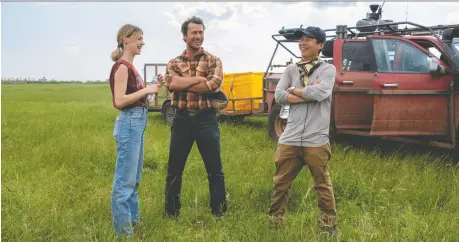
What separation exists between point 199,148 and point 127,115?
85 centimetres

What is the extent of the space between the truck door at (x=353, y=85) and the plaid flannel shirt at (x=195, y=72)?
10.7 ft

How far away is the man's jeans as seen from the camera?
4.12 metres

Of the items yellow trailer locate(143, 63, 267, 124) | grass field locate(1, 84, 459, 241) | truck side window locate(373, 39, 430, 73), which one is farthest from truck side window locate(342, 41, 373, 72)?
yellow trailer locate(143, 63, 267, 124)

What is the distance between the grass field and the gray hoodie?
0.71 metres

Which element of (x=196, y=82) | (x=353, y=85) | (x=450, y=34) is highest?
(x=450, y=34)

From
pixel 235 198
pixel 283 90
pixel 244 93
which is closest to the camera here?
pixel 283 90

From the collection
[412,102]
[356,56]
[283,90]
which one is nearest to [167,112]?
[356,56]

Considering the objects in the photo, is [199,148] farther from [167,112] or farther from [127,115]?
[167,112]

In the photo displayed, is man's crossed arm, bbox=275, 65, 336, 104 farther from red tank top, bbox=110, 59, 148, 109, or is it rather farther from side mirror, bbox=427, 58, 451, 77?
side mirror, bbox=427, 58, 451, 77

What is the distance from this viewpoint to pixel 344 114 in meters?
6.98

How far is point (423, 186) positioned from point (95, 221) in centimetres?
333

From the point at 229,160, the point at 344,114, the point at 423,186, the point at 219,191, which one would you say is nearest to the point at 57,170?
the point at 229,160

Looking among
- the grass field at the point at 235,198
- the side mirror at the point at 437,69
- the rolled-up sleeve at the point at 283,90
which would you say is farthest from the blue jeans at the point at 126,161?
the side mirror at the point at 437,69

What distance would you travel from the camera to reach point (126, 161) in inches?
144
